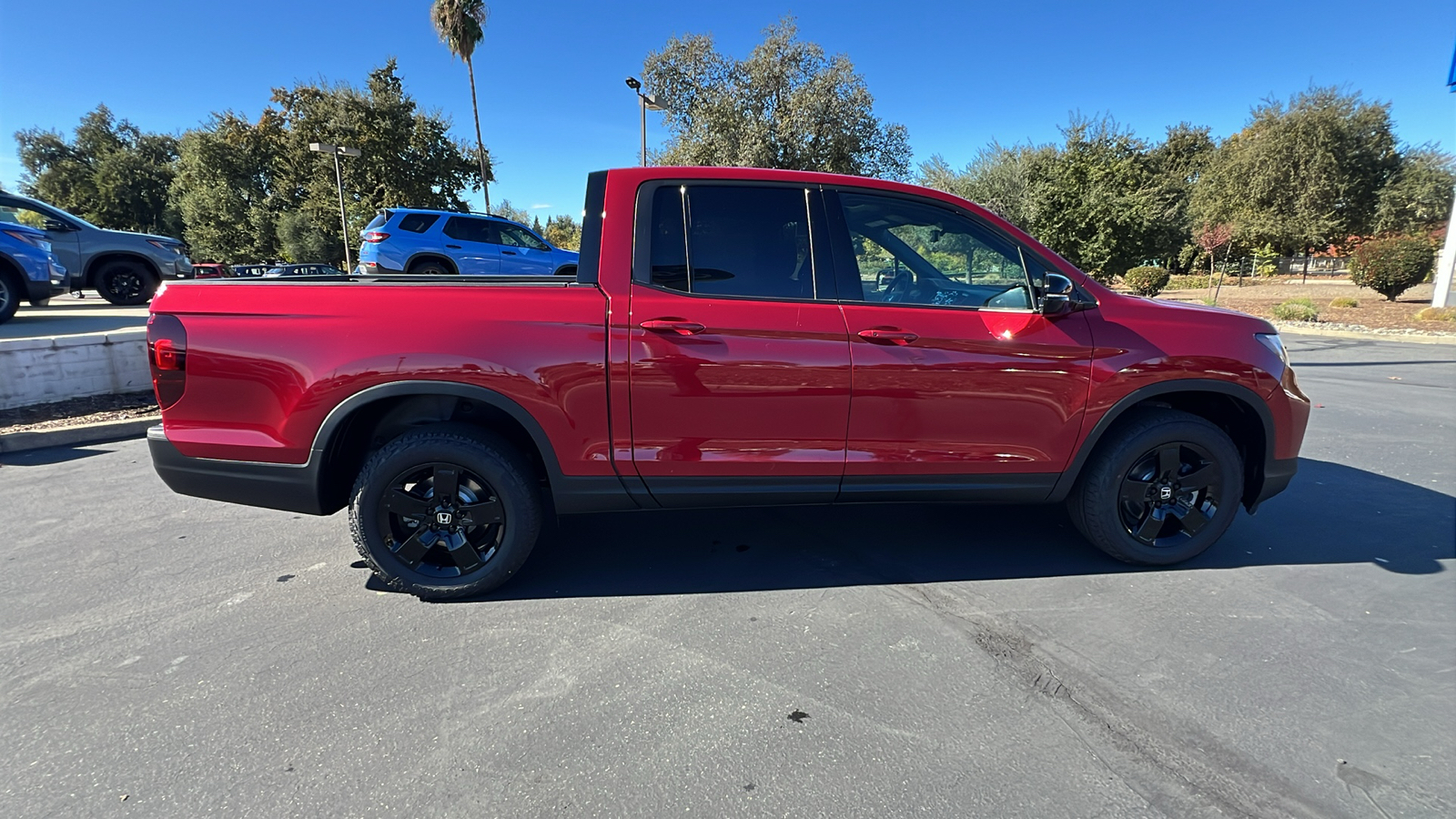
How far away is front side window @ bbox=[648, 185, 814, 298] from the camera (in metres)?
2.81

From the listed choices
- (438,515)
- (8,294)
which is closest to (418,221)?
(8,294)

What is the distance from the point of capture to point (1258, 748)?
204 cm

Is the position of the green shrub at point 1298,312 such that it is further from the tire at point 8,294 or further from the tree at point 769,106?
the tire at point 8,294

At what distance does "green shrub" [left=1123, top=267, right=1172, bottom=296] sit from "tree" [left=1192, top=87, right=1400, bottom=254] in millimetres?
6718

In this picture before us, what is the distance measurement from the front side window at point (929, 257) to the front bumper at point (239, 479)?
103 inches

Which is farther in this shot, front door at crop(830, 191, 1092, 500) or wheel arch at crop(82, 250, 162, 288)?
wheel arch at crop(82, 250, 162, 288)

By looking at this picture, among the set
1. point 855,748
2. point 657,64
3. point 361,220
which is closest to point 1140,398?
point 855,748

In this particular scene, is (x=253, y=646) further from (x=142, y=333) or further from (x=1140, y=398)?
(x=142, y=333)

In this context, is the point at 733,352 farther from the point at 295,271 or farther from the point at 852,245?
the point at 295,271

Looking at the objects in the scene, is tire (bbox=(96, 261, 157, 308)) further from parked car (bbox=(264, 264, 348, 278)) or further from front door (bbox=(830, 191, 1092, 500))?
front door (bbox=(830, 191, 1092, 500))

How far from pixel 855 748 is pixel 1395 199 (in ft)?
114

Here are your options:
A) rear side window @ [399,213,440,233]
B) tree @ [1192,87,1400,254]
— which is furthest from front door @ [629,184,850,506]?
tree @ [1192,87,1400,254]

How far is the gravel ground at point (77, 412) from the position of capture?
5561 mm

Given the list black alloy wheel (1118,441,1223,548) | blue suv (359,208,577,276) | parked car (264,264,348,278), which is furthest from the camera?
blue suv (359,208,577,276)
